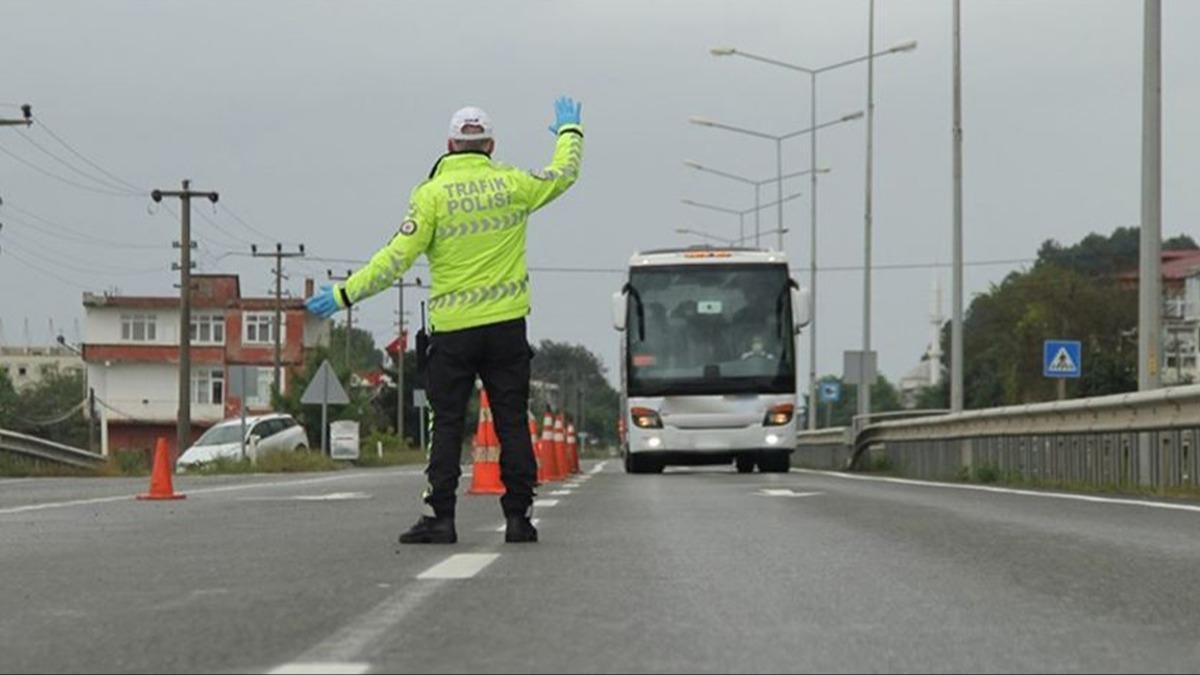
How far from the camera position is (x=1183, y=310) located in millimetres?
168875

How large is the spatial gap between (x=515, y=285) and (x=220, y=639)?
4.75 metres

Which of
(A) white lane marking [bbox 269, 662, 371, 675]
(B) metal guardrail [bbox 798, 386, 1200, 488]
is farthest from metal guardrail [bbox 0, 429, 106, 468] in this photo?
(A) white lane marking [bbox 269, 662, 371, 675]

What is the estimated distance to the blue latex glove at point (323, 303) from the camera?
12.2 metres

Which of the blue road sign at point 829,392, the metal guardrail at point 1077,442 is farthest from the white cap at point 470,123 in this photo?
the blue road sign at point 829,392

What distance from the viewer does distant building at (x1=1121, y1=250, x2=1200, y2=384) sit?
157m

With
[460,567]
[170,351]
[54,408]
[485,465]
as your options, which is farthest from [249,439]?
[54,408]

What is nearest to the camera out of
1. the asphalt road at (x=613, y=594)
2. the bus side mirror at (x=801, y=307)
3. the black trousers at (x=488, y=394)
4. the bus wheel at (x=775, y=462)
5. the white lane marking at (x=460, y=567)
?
the asphalt road at (x=613, y=594)

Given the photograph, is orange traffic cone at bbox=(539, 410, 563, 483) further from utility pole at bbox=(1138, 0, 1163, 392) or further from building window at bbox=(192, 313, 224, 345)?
building window at bbox=(192, 313, 224, 345)

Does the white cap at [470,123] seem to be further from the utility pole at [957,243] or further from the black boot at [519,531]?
the utility pole at [957,243]

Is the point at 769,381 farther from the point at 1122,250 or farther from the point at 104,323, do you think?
the point at 1122,250

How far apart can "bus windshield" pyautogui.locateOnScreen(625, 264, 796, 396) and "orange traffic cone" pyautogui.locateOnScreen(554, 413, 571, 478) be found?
120 centimetres

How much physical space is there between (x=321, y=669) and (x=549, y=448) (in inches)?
914

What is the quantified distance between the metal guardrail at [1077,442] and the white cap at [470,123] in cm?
974

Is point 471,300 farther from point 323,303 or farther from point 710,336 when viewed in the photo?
point 710,336
